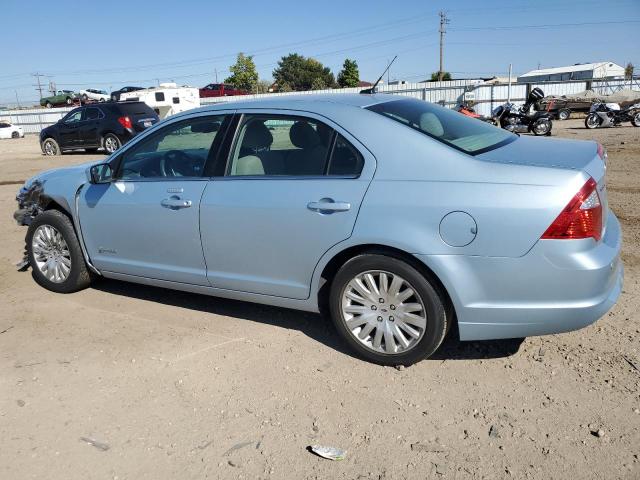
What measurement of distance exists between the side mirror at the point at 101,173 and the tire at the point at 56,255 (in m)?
0.59

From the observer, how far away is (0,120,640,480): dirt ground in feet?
8.67

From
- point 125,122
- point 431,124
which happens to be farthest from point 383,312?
point 125,122

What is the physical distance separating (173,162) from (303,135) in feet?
4.13

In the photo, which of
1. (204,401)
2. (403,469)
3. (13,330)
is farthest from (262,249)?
(13,330)

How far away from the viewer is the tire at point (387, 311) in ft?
10.5

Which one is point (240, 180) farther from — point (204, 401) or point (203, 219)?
point (204, 401)

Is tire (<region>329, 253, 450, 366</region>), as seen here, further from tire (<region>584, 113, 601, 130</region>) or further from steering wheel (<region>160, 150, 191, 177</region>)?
tire (<region>584, 113, 601, 130</region>)

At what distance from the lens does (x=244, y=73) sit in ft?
202

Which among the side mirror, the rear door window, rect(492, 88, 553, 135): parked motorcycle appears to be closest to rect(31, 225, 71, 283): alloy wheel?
the side mirror

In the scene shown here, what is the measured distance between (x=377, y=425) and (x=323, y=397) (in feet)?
1.33

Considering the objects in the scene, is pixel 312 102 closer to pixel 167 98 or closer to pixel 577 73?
pixel 167 98

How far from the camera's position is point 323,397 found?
319cm

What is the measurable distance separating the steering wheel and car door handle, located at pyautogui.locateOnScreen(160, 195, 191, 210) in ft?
0.98

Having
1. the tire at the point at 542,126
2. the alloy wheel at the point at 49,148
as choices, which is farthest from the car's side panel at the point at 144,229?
the tire at the point at 542,126
